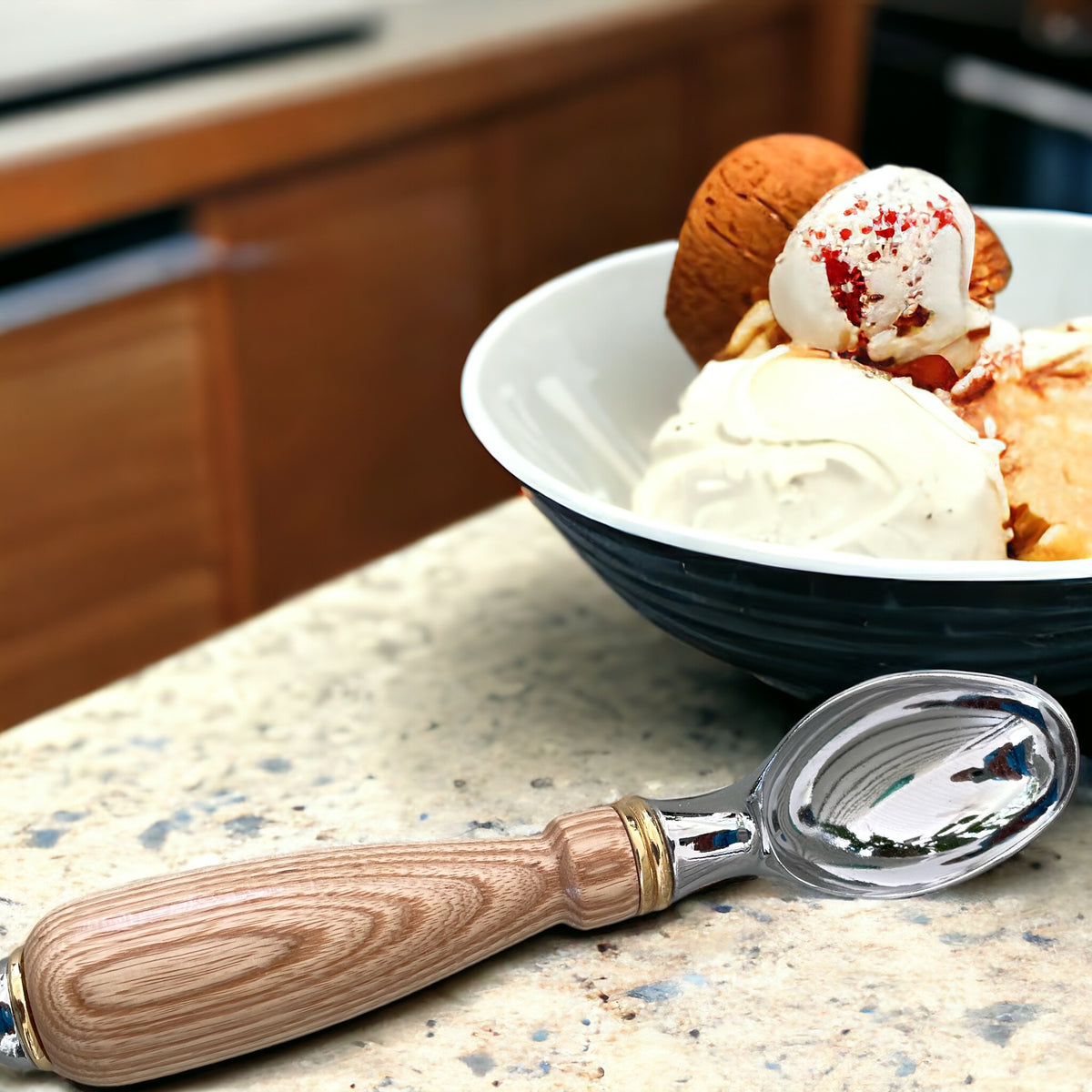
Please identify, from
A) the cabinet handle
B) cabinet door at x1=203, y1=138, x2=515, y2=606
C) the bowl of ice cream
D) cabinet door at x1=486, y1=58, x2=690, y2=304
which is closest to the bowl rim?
the bowl of ice cream

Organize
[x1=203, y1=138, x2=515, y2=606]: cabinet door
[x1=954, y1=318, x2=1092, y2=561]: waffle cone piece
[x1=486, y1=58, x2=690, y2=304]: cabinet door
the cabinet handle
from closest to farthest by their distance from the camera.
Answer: [x1=954, y1=318, x2=1092, y2=561]: waffle cone piece, the cabinet handle, [x1=203, y1=138, x2=515, y2=606]: cabinet door, [x1=486, y1=58, x2=690, y2=304]: cabinet door

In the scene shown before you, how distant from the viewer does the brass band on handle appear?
1.41 feet

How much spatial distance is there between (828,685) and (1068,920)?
11 cm

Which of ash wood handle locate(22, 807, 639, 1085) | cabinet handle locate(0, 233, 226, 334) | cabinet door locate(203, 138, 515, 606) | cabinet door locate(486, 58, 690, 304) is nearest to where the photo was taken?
ash wood handle locate(22, 807, 639, 1085)

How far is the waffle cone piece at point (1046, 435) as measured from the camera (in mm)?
485

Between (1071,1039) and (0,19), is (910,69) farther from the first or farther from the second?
(1071,1039)

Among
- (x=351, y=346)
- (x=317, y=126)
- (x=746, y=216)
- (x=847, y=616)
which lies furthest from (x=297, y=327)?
(x=847, y=616)

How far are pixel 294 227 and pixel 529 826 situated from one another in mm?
1075

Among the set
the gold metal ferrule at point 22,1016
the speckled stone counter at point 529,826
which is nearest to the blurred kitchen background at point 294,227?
the speckled stone counter at point 529,826

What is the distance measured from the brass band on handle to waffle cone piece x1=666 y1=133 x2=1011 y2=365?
20cm

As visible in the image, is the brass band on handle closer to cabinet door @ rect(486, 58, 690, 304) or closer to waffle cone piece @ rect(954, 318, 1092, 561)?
waffle cone piece @ rect(954, 318, 1092, 561)

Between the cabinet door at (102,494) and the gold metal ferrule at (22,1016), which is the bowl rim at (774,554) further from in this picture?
the cabinet door at (102,494)

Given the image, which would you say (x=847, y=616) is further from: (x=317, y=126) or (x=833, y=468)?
(x=317, y=126)

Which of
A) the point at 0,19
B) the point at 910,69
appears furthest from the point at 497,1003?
the point at 910,69
